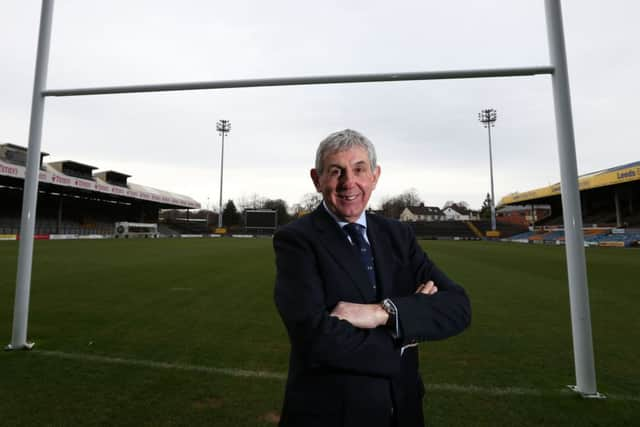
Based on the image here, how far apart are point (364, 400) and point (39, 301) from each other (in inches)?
293

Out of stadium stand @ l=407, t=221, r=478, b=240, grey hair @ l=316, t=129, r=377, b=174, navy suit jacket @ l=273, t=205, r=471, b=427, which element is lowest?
navy suit jacket @ l=273, t=205, r=471, b=427

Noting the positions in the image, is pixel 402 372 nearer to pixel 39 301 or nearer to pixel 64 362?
pixel 64 362

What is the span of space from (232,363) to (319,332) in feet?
8.70

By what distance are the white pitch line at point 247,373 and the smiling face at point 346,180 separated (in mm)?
2315

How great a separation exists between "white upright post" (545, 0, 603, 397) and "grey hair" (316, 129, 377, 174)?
6.65ft

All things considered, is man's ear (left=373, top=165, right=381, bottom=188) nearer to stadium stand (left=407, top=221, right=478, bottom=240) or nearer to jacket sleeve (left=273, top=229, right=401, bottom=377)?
jacket sleeve (left=273, top=229, right=401, bottom=377)

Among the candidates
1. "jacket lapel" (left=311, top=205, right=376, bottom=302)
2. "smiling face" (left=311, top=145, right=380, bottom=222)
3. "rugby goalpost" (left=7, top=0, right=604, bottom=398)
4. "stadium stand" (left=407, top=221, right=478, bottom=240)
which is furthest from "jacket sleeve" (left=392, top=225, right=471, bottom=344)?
"stadium stand" (left=407, top=221, right=478, bottom=240)

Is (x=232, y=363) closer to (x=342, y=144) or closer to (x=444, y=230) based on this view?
(x=342, y=144)

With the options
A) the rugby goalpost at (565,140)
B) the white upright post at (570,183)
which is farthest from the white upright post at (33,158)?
the white upright post at (570,183)

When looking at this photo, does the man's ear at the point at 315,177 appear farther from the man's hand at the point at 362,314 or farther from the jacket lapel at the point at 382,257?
the man's hand at the point at 362,314

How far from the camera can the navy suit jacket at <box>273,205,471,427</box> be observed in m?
1.18

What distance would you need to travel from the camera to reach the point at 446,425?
2.33 meters

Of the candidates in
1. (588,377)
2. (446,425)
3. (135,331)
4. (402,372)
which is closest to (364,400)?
(402,372)

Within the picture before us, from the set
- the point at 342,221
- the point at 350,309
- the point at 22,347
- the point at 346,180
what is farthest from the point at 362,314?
the point at 22,347
